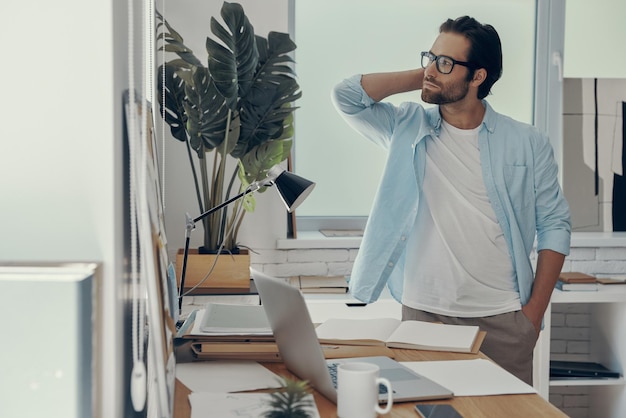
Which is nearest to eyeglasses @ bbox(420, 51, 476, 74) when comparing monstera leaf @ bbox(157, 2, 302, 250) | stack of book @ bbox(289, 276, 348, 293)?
monstera leaf @ bbox(157, 2, 302, 250)

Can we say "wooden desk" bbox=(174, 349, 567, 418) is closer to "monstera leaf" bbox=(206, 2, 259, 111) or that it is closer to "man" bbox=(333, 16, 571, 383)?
"man" bbox=(333, 16, 571, 383)

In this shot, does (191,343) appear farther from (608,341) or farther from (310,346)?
(608,341)

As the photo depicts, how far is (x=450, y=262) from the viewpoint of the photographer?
2594 millimetres

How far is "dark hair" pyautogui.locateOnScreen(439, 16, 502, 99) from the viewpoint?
2.73 metres

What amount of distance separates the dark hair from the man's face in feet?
0.07

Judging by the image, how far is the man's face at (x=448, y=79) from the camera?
2697 millimetres

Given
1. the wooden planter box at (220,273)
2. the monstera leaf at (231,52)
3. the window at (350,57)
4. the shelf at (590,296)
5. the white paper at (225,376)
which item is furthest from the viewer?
the window at (350,57)

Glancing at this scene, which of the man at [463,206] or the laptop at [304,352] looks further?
the man at [463,206]

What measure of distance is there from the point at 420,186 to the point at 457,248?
233mm

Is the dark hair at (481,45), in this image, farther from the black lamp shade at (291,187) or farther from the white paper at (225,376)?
the white paper at (225,376)

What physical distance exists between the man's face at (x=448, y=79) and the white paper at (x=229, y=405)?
1512 mm

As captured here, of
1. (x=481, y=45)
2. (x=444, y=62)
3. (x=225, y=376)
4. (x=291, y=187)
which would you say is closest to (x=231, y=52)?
(x=444, y=62)

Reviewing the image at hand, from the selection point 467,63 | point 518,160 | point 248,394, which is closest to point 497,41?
point 467,63

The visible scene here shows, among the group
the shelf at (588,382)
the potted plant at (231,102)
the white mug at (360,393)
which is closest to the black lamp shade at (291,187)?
the white mug at (360,393)
